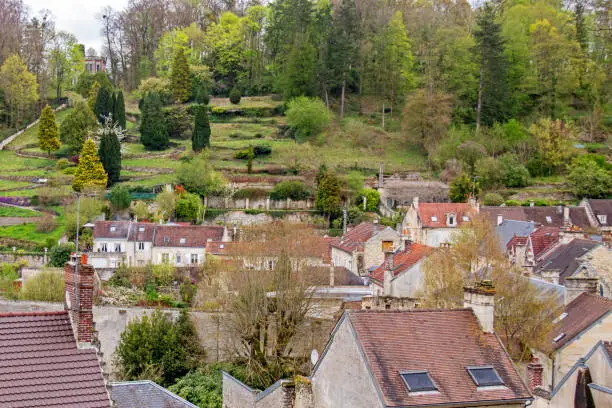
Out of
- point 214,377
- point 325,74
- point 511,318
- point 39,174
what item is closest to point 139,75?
point 325,74

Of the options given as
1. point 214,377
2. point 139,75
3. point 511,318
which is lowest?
point 214,377

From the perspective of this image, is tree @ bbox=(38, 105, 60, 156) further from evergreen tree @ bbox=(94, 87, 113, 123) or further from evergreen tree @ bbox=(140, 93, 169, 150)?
evergreen tree @ bbox=(140, 93, 169, 150)

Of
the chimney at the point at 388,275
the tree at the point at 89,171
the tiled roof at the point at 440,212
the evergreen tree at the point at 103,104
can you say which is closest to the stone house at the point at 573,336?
the chimney at the point at 388,275

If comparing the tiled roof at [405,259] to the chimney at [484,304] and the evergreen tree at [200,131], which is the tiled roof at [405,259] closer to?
the chimney at [484,304]

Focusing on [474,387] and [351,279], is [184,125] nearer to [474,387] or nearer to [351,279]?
[351,279]

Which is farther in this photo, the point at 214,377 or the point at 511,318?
the point at 214,377

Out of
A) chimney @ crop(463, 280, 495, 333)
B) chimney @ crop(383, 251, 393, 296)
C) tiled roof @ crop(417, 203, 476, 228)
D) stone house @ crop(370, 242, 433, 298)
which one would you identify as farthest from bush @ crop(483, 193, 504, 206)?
chimney @ crop(463, 280, 495, 333)
